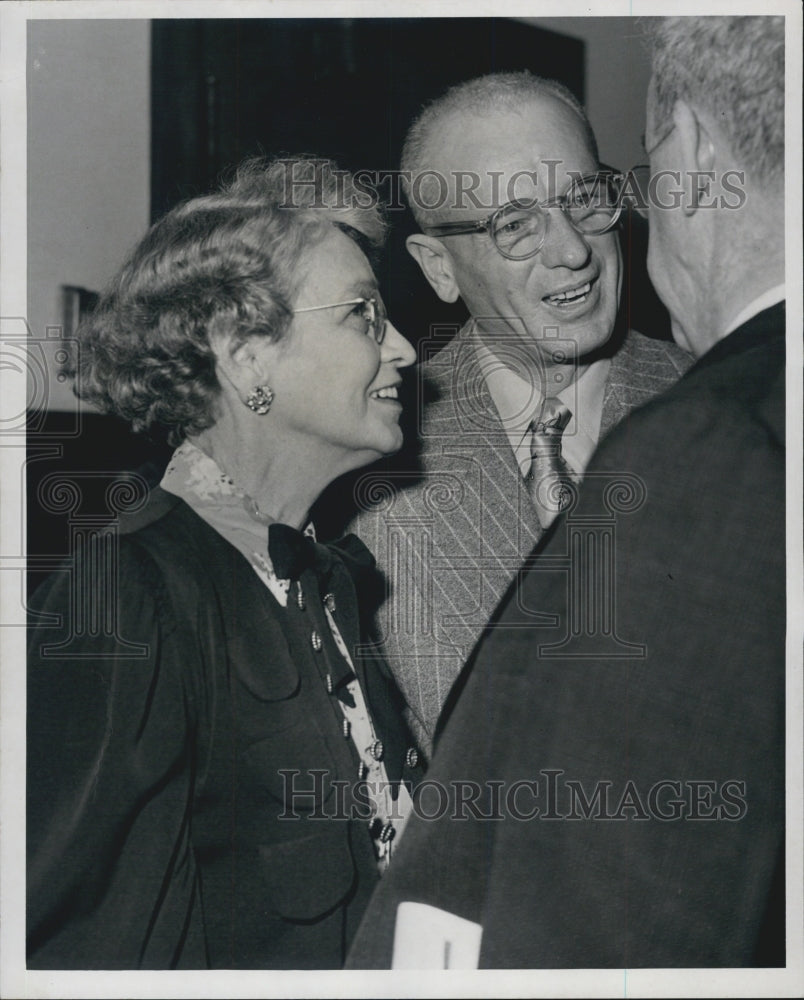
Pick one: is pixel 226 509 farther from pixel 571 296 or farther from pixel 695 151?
pixel 695 151

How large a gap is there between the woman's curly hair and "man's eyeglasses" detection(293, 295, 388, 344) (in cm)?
12

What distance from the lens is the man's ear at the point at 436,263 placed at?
2.44 metres

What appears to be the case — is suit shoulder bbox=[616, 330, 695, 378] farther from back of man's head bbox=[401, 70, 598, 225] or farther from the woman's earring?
the woman's earring

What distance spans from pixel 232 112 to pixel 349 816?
1540mm

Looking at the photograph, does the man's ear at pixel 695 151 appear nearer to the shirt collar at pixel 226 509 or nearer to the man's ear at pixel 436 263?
the man's ear at pixel 436 263

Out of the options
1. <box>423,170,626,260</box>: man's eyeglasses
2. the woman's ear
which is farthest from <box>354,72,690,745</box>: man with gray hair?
the woman's ear

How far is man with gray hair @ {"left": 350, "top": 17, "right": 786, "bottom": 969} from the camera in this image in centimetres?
219

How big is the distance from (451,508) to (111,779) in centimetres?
90

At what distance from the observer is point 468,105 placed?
2.42 metres

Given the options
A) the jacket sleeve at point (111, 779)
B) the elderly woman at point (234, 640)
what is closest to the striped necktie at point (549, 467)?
the elderly woman at point (234, 640)

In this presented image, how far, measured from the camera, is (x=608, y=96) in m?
2.44

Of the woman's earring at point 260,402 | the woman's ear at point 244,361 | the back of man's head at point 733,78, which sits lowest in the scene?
the woman's earring at point 260,402

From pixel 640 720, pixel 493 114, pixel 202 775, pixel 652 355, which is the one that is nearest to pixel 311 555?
pixel 202 775

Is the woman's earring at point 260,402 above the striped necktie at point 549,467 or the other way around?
above
